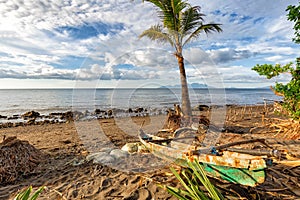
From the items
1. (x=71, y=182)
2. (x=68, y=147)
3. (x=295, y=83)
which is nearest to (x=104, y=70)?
(x=68, y=147)

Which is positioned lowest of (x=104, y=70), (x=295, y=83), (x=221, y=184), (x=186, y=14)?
(x=221, y=184)

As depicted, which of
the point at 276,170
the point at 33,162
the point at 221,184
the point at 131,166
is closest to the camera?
the point at 221,184

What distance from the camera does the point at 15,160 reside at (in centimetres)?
575

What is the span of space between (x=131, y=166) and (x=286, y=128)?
7037 millimetres

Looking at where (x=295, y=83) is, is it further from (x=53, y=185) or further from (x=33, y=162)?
(x=33, y=162)

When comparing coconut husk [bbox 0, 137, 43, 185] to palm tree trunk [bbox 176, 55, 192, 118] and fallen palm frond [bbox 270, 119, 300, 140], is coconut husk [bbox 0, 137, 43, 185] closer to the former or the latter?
palm tree trunk [bbox 176, 55, 192, 118]

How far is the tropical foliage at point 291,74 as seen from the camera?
6.00 metres

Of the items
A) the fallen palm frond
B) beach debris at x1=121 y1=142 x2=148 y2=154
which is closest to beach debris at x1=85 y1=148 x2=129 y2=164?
beach debris at x1=121 y1=142 x2=148 y2=154

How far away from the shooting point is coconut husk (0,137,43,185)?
533 cm

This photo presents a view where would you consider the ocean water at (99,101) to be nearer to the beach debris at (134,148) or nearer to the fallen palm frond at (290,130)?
the fallen palm frond at (290,130)

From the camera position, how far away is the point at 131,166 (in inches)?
226

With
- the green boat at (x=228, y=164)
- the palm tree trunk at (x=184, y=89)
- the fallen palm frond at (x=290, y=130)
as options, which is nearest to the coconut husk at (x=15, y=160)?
Answer: the green boat at (x=228, y=164)

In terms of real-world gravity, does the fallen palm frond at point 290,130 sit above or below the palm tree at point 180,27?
below

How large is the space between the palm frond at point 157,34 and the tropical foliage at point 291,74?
18.4 ft
